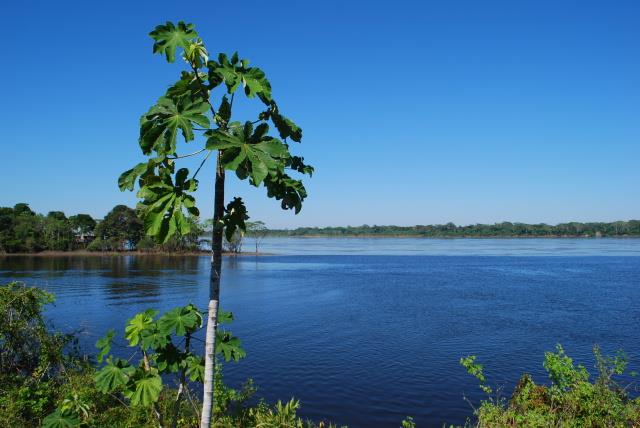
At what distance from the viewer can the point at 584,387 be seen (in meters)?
10.5

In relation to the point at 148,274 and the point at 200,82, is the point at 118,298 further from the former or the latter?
the point at 200,82

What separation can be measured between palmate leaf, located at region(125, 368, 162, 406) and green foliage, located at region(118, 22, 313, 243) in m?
2.49

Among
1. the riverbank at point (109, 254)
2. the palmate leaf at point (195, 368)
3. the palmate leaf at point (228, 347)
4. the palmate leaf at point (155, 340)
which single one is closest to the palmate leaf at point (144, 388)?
the palmate leaf at point (195, 368)

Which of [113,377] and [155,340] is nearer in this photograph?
[155,340]

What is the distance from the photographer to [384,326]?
89.6 feet

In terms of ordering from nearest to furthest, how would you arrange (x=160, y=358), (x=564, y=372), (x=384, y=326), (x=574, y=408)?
(x=160, y=358), (x=574, y=408), (x=564, y=372), (x=384, y=326)

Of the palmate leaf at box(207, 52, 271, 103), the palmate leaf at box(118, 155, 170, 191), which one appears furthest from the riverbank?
the palmate leaf at box(207, 52, 271, 103)

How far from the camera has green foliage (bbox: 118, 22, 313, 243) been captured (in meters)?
4.99

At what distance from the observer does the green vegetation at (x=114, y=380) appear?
21.7 ft

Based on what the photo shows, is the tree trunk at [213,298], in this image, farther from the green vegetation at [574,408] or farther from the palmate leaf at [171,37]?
the green vegetation at [574,408]

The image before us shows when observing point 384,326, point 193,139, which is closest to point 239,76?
point 193,139

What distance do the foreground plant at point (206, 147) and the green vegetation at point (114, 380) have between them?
1253 mm

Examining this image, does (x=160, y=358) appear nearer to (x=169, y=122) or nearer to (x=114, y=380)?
(x=114, y=380)

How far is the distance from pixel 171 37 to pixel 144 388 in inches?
180
